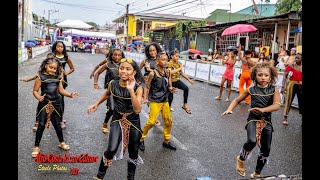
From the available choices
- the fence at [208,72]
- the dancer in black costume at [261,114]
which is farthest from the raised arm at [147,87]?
the fence at [208,72]

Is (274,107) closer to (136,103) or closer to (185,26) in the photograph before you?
(136,103)

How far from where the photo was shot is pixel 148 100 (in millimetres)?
5469

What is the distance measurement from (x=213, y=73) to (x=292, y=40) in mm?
5418

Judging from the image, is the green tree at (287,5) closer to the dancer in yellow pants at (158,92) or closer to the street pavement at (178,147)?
the street pavement at (178,147)

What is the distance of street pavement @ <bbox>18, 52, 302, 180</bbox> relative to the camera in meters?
4.50

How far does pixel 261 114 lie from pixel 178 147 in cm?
180

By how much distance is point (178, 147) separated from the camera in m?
5.71

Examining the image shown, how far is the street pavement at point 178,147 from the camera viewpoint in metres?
4.50

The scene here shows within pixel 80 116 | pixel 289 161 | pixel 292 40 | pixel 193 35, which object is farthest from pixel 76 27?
pixel 289 161

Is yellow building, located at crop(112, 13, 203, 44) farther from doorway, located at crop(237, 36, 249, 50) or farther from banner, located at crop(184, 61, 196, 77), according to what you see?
banner, located at crop(184, 61, 196, 77)

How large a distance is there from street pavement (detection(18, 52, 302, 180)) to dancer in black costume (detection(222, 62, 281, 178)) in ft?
1.19

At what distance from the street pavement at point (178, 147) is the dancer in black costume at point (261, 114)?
1.19 ft

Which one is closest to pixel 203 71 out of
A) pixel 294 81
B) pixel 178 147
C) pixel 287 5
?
pixel 294 81
